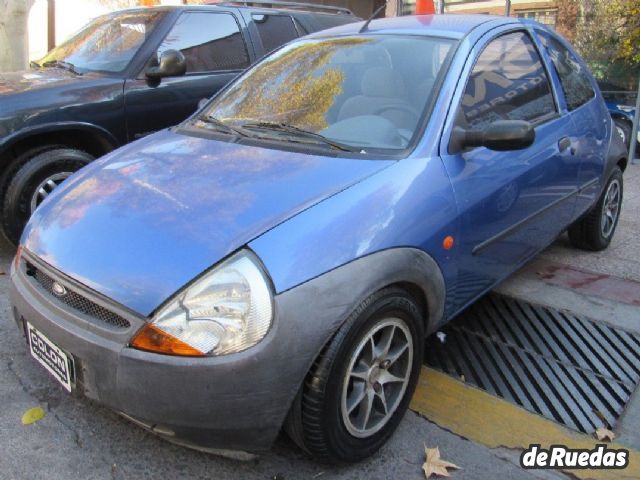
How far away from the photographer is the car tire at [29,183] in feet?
13.1

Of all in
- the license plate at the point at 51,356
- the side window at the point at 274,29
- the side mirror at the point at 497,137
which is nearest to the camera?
the license plate at the point at 51,356

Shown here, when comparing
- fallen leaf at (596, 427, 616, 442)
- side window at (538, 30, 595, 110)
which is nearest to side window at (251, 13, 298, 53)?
side window at (538, 30, 595, 110)

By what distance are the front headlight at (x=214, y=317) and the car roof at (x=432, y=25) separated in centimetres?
187

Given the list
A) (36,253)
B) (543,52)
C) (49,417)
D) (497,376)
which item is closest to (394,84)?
(543,52)

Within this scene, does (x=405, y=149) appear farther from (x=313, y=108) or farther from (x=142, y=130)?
(x=142, y=130)

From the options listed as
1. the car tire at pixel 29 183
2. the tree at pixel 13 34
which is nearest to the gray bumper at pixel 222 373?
the car tire at pixel 29 183

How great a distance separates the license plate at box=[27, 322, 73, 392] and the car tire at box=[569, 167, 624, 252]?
12.4ft

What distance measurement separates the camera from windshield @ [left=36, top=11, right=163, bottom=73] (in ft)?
15.6

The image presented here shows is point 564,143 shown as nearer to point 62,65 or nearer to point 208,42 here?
point 208,42

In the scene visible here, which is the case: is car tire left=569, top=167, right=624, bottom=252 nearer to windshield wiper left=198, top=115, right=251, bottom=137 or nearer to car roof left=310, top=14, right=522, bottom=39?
car roof left=310, top=14, right=522, bottom=39

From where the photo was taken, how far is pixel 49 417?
99.1 inches

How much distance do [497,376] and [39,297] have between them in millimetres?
2217

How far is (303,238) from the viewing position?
2051 mm

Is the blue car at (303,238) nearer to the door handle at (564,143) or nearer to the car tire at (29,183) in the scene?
the door handle at (564,143)
